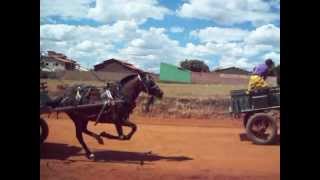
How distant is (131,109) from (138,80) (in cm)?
43

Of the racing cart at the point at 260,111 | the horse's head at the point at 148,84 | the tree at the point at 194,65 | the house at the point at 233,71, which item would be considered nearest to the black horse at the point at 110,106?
the horse's head at the point at 148,84

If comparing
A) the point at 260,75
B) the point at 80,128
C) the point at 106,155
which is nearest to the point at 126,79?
the point at 80,128

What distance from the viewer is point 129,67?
912cm

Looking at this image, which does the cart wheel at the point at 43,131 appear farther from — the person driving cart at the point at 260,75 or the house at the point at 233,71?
the person driving cart at the point at 260,75

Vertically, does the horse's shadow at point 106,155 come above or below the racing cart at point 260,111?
below

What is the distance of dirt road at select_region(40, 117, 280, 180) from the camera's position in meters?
8.79

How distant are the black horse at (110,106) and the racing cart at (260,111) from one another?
111 centimetres

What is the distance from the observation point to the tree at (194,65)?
916 cm

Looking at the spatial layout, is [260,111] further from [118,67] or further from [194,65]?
[118,67]

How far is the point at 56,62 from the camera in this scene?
911 cm

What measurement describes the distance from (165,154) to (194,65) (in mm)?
1327
